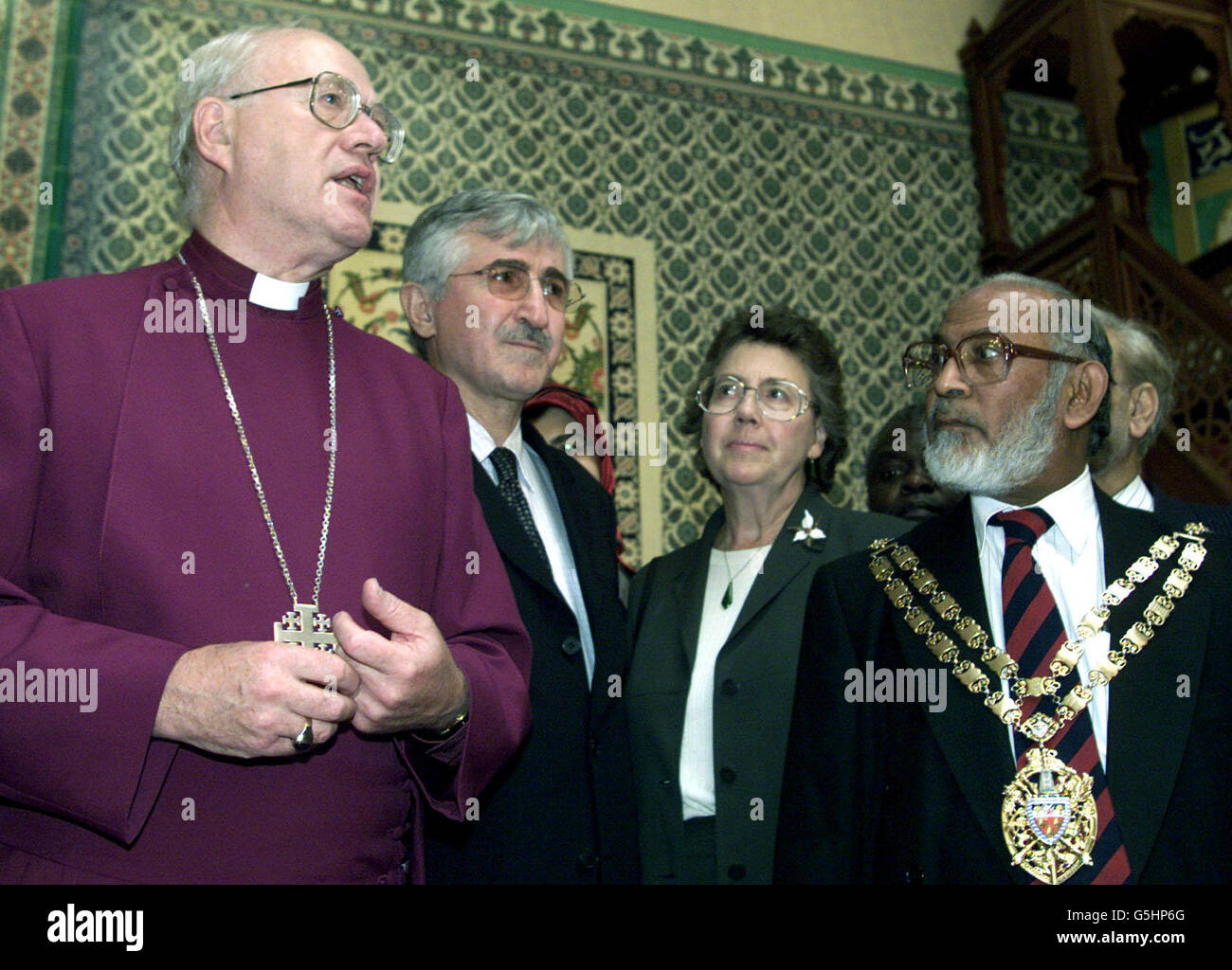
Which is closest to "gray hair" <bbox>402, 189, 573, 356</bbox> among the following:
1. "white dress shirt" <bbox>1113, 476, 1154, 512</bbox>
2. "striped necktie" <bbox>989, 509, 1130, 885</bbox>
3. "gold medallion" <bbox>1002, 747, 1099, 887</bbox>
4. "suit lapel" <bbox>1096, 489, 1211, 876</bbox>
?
"striped necktie" <bbox>989, 509, 1130, 885</bbox>

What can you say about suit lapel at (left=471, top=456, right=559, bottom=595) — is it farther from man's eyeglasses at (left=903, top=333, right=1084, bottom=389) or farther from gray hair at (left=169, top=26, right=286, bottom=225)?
man's eyeglasses at (left=903, top=333, right=1084, bottom=389)

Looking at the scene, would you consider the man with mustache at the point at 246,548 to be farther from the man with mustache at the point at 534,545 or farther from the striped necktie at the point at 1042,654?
the striped necktie at the point at 1042,654

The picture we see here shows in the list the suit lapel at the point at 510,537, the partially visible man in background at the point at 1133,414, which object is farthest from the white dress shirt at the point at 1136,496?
the suit lapel at the point at 510,537

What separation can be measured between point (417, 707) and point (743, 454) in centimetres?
151

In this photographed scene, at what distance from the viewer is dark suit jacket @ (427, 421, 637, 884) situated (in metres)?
2.21

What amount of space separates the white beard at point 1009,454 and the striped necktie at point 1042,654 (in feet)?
0.23

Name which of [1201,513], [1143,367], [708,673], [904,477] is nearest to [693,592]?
[708,673]

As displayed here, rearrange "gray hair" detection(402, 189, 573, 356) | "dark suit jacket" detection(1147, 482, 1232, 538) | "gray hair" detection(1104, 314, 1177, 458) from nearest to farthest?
"dark suit jacket" detection(1147, 482, 1232, 538), "gray hair" detection(402, 189, 573, 356), "gray hair" detection(1104, 314, 1177, 458)

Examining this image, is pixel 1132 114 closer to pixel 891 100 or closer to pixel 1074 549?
pixel 891 100

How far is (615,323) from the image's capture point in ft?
19.8

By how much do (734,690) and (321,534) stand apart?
113 cm

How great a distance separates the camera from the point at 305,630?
1596 millimetres

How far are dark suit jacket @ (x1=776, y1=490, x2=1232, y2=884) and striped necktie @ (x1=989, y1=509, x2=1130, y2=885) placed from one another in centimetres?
3
